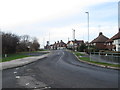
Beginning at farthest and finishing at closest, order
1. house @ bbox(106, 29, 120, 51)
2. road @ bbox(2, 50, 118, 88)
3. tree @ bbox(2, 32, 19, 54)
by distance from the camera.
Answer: house @ bbox(106, 29, 120, 51) → tree @ bbox(2, 32, 19, 54) → road @ bbox(2, 50, 118, 88)

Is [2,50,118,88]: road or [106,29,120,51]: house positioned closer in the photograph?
[2,50,118,88]: road

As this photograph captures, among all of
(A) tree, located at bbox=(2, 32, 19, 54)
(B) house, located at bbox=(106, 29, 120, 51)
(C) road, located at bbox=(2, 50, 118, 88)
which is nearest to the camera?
(C) road, located at bbox=(2, 50, 118, 88)

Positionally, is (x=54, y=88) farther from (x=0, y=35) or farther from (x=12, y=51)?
(x=12, y=51)

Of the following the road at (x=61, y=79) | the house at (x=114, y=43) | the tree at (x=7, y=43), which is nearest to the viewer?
the road at (x=61, y=79)

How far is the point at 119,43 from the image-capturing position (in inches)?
1770

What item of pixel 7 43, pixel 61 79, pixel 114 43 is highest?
pixel 114 43

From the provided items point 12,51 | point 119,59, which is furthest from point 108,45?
point 119,59

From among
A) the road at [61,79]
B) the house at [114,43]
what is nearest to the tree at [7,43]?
the road at [61,79]

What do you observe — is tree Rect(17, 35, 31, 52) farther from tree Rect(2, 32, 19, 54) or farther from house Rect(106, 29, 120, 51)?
house Rect(106, 29, 120, 51)

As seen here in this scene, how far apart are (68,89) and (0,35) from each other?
35797mm

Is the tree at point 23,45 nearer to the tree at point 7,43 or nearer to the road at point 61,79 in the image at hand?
the tree at point 7,43

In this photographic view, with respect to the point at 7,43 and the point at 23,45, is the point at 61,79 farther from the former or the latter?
the point at 23,45

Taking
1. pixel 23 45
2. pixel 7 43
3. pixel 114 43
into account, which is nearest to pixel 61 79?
A: pixel 7 43

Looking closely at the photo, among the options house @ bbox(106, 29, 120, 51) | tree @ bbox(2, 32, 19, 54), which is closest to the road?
tree @ bbox(2, 32, 19, 54)
